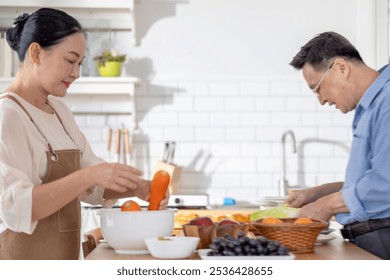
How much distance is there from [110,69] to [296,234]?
90.0 inches

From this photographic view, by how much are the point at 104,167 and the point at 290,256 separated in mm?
453

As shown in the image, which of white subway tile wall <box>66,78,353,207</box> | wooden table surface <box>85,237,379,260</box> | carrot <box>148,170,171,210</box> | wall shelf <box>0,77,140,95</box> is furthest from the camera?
white subway tile wall <box>66,78,353,207</box>

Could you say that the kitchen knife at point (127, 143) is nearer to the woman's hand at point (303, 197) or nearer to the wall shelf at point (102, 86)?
the wall shelf at point (102, 86)

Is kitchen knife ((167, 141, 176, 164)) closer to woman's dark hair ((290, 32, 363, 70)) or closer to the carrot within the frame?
woman's dark hair ((290, 32, 363, 70))

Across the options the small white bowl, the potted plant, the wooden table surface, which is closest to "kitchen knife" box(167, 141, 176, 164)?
the potted plant

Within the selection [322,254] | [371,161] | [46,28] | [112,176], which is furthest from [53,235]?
[371,161]

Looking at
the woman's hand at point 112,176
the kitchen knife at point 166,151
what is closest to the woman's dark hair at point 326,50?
the woman's hand at point 112,176

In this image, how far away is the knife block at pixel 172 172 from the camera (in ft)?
12.3

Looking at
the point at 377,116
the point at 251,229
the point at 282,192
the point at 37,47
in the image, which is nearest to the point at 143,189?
the point at 251,229

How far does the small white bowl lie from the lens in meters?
1.56

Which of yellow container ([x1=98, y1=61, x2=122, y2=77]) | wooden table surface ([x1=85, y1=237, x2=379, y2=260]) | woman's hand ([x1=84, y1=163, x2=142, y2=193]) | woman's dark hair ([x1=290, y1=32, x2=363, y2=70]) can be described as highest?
yellow container ([x1=98, y1=61, x2=122, y2=77])

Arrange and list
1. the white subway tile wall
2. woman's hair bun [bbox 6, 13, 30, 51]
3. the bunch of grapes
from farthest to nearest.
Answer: the white subway tile wall
woman's hair bun [bbox 6, 13, 30, 51]
the bunch of grapes

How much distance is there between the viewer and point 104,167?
5.32 ft

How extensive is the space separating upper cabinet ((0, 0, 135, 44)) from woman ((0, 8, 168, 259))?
A: 6.20 ft
